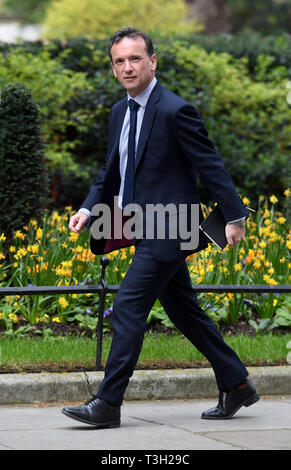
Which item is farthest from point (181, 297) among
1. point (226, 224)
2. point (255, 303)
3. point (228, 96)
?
point (228, 96)

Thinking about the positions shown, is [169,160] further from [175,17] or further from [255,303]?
[175,17]

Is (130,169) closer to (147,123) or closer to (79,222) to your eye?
(147,123)

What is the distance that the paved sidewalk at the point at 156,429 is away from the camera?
167 inches

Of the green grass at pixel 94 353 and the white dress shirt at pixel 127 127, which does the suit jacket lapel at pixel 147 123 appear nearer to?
the white dress shirt at pixel 127 127

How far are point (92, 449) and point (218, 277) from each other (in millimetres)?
3177

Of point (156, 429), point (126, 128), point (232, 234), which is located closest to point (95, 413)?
point (156, 429)

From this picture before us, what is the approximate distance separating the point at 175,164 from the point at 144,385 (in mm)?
1566

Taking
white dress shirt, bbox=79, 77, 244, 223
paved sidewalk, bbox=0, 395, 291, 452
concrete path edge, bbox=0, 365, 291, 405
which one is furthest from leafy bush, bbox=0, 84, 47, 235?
white dress shirt, bbox=79, 77, 244, 223

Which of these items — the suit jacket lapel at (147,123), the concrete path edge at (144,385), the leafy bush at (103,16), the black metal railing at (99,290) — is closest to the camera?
the suit jacket lapel at (147,123)

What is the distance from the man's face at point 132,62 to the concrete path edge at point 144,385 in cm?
185

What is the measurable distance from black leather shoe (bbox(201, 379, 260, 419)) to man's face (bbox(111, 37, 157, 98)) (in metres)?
1.72

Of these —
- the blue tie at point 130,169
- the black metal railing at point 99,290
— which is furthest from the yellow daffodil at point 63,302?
the blue tie at point 130,169

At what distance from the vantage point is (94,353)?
6.02 meters

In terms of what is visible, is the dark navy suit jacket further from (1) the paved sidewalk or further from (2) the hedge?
(2) the hedge
